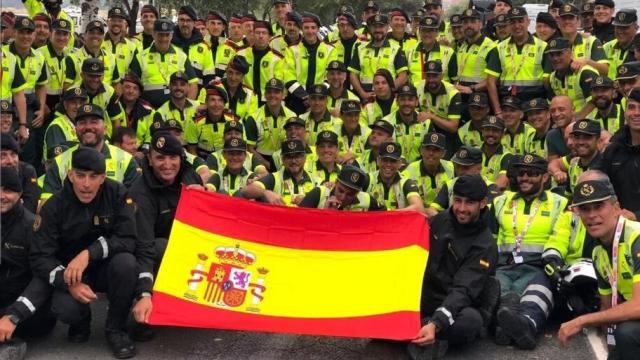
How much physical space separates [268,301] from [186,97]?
528 cm

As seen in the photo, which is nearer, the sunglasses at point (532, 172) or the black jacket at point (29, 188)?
the sunglasses at point (532, 172)

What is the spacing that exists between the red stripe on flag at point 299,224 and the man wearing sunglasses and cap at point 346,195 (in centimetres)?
48

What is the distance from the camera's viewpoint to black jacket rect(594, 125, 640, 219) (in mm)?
8234

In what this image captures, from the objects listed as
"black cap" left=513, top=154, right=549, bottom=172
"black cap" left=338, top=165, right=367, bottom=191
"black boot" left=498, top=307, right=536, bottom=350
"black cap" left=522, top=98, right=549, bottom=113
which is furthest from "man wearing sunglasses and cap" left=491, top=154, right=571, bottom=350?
"black cap" left=522, top=98, right=549, bottom=113

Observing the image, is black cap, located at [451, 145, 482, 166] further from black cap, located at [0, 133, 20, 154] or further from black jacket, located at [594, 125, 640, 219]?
black cap, located at [0, 133, 20, 154]

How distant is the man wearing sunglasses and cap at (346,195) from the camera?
7.92 metres

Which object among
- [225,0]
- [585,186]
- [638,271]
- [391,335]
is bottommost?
[225,0]

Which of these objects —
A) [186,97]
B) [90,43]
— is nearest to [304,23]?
[186,97]

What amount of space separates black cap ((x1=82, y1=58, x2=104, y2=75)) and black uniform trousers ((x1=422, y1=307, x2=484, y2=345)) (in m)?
6.17

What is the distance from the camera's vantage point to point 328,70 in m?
11.8

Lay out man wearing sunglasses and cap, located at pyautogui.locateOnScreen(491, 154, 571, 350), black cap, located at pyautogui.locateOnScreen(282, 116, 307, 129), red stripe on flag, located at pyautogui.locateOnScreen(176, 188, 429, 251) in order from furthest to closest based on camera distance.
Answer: black cap, located at pyautogui.locateOnScreen(282, 116, 307, 129) → man wearing sunglasses and cap, located at pyautogui.locateOnScreen(491, 154, 571, 350) → red stripe on flag, located at pyautogui.locateOnScreen(176, 188, 429, 251)

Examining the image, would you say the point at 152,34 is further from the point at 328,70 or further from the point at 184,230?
the point at 184,230

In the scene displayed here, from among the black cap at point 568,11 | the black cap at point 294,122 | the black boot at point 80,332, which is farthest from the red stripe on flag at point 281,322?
the black cap at point 568,11

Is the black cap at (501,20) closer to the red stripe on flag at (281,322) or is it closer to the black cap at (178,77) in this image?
the black cap at (178,77)
